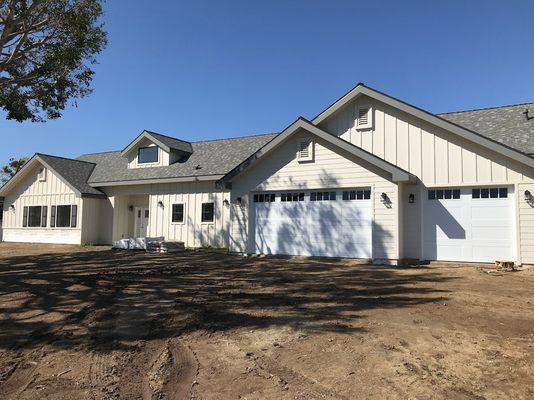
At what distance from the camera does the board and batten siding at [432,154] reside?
1289 cm

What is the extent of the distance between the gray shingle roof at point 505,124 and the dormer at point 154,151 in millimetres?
Result: 13159

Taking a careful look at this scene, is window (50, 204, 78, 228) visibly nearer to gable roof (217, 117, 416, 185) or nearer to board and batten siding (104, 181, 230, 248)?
board and batten siding (104, 181, 230, 248)

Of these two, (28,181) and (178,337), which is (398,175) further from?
(28,181)

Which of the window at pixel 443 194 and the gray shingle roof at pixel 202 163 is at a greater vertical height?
the gray shingle roof at pixel 202 163

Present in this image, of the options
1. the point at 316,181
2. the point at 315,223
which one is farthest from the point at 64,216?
the point at 316,181

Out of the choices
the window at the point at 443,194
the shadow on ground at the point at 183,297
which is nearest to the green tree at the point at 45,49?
the shadow on ground at the point at 183,297

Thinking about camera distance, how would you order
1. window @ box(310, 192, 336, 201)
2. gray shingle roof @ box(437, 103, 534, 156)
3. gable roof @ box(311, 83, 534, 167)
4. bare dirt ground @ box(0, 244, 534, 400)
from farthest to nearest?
window @ box(310, 192, 336, 201) < gray shingle roof @ box(437, 103, 534, 156) < gable roof @ box(311, 83, 534, 167) < bare dirt ground @ box(0, 244, 534, 400)

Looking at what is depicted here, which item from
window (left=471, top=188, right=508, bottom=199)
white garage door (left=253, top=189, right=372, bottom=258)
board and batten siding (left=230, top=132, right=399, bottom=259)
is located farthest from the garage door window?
window (left=471, top=188, right=508, bottom=199)

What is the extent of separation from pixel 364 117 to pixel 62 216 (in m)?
17.4

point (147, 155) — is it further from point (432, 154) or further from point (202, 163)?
point (432, 154)

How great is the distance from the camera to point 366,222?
47.5 feet

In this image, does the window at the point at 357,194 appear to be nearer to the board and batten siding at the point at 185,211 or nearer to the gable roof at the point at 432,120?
the gable roof at the point at 432,120

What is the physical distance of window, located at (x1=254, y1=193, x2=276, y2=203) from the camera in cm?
1648

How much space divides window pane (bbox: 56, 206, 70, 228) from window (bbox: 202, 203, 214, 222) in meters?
8.61
